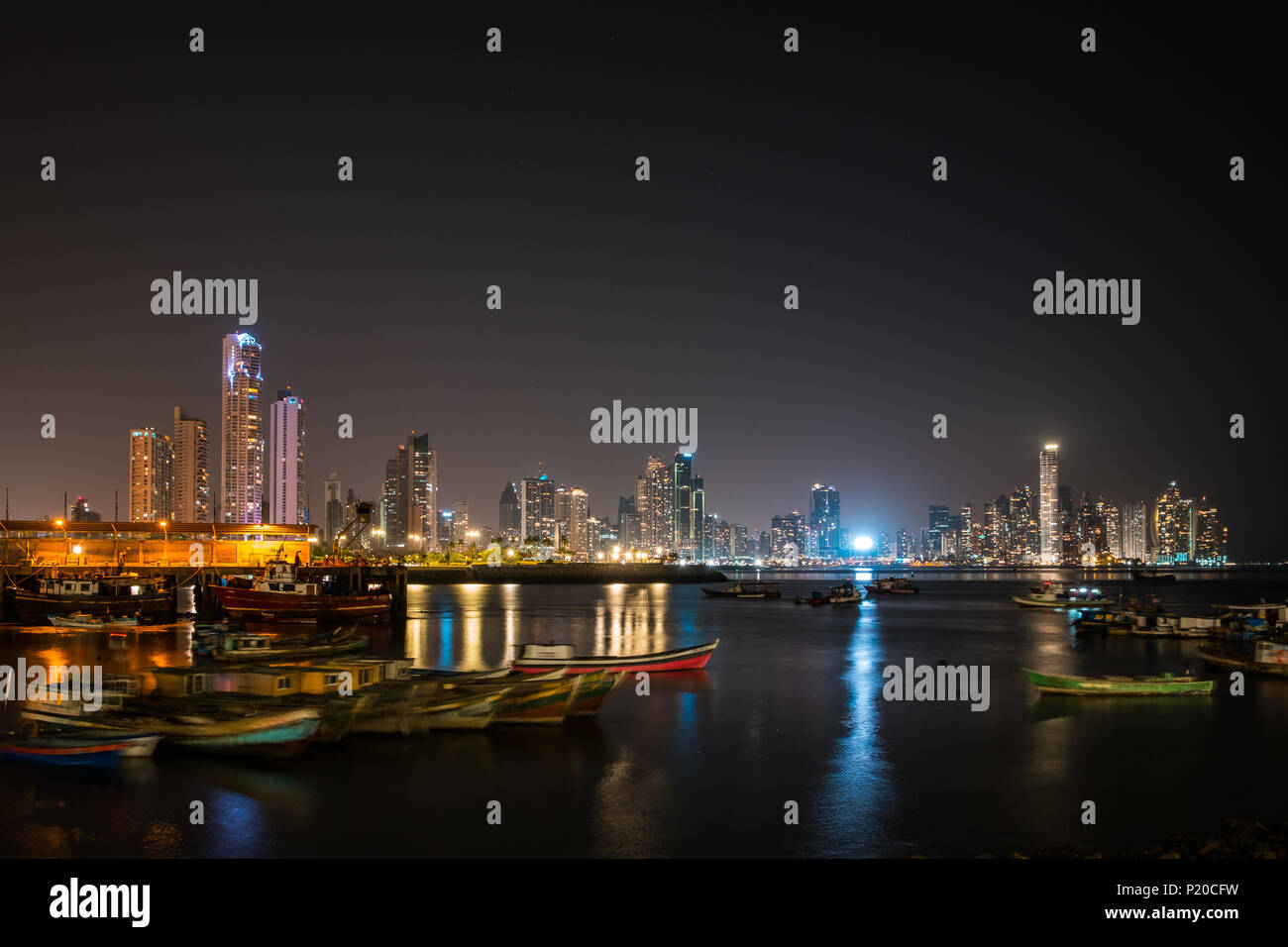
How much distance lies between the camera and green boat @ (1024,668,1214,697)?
3167cm

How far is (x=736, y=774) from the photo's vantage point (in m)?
21.4

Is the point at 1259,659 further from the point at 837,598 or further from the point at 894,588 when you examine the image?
the point at 894,588

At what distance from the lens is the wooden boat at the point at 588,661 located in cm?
3120

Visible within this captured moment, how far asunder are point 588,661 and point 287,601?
3700cm

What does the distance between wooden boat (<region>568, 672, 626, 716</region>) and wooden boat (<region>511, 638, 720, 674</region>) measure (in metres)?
4.55

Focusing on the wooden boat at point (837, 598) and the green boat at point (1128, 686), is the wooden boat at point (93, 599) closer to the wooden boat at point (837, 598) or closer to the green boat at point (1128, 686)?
the green boat at point (1128, 686)

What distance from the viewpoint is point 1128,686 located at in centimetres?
3177

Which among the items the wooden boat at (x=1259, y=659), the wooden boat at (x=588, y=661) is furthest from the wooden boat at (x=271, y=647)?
the wooden boat at (x=1259, y=659)

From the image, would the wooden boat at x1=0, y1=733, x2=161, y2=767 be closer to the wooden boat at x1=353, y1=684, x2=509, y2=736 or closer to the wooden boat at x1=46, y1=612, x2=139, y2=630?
the wooden boat at x1=353, y1=684, x2=509, y2=736

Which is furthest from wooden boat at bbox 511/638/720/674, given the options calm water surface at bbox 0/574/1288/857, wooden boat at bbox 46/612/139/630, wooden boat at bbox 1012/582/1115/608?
wooden boat at bbox 1012/582/1115/608

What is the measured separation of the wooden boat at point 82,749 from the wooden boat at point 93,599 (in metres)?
38.5
